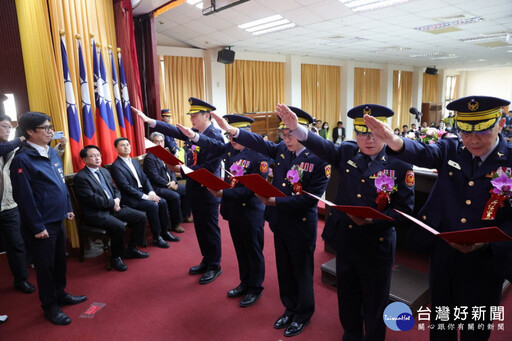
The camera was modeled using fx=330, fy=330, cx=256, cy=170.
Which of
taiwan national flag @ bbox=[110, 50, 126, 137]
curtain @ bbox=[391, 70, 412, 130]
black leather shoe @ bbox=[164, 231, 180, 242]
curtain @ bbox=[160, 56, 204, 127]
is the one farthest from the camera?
curtain @ bbox=[391, 70, 412, 130]

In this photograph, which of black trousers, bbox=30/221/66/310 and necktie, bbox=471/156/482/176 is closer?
necktie, bbox=471/156/482/176

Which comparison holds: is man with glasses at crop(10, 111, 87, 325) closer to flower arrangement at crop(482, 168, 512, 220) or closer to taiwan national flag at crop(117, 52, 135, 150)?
taiwan national flag at crop(117, 52, 135, 150)

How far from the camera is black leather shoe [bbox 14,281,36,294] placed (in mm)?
2760

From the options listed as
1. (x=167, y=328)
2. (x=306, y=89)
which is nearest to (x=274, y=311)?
(x=167, y=328)

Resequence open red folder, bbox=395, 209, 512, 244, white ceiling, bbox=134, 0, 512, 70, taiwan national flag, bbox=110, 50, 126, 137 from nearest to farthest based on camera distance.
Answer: open red folder, bbox=395, 209, 512, 244, taiwan national flag, bbox=110, 50, 126, 137, white ceiling, bbox=134, 0, 512, 70

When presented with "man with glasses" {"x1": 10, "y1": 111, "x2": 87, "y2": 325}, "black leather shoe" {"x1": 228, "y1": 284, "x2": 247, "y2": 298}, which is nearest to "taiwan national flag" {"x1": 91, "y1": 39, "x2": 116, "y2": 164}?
"man with glasses" {"x1": 10, "y1": 111, "x2": 87, "y2": 325}

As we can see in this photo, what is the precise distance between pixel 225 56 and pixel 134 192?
536 cm

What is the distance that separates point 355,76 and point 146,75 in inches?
387

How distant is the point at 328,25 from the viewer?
21.4 feet

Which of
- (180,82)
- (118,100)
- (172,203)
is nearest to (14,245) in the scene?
(172,203)

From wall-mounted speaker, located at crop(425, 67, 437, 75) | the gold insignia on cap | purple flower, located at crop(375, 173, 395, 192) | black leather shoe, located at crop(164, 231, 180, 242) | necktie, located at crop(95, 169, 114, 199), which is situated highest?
wall-mounted speaker, located at crop(425, 67, 437, 75)

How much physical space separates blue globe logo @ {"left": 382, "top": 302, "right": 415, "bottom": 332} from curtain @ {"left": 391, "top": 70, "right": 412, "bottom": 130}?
563 inches

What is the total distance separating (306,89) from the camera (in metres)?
10.9

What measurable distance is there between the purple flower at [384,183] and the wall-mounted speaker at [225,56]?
7.13m
